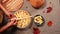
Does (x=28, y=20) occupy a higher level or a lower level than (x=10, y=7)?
lower

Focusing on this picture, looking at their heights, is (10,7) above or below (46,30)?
above

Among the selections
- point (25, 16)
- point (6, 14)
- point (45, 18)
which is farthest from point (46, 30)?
point (6, 14)

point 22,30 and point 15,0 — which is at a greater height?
point 15,0

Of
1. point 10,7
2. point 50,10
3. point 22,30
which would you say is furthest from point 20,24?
point 50,10

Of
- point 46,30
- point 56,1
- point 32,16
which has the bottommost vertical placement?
point 46,30

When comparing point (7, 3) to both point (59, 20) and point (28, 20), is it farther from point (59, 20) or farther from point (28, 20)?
point (59, 20)

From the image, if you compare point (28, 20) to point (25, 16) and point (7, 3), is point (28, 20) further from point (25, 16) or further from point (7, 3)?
point (7, 3)

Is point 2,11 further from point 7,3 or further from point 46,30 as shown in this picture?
point 46,30
